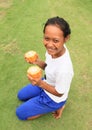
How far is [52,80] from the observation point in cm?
291

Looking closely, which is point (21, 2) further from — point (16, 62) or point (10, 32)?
point (16, 62)

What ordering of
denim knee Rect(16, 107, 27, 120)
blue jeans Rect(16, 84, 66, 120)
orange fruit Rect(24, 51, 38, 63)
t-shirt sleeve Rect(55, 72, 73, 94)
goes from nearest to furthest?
t-shirt sleeve Rect(55, 72, 73, 94) → orange fruit Rect(24, 51, 38, 63) → blue jeans Rect(16, 84, 66, 120) → denim knee Rect(16, 107, 27, 120)

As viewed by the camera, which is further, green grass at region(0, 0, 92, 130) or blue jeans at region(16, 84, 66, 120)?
green grass at region(0, 0, 92, 130)

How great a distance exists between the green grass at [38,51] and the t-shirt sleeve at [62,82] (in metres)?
0.61

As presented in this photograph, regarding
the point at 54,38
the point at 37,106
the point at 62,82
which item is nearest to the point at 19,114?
the point at 37,106

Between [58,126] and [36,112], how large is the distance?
0.96ft

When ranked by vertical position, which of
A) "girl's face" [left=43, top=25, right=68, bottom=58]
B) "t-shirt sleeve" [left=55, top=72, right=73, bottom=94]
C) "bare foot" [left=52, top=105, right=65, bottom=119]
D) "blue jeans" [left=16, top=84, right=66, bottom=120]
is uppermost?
"girl's face" [left=43, top=25, right=68, bottom=58]

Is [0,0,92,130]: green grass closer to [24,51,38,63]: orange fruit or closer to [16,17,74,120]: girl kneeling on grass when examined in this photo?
[16,17,74,120]: girl kneeling on grass

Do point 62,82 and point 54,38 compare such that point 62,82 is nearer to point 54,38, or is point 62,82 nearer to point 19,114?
point 54,38

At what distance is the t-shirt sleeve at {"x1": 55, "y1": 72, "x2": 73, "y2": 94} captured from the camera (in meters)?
2.66

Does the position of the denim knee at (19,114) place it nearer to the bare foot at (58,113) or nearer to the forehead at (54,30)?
the bare foot at (58,113)

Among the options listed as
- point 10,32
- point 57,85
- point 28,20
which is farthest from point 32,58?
point 28,20

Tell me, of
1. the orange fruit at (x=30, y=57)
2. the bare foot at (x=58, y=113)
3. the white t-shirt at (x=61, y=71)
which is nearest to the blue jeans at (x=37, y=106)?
the bare foot at (x=58, y=113)

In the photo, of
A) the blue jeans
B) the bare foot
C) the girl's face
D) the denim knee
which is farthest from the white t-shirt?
the denim knee
